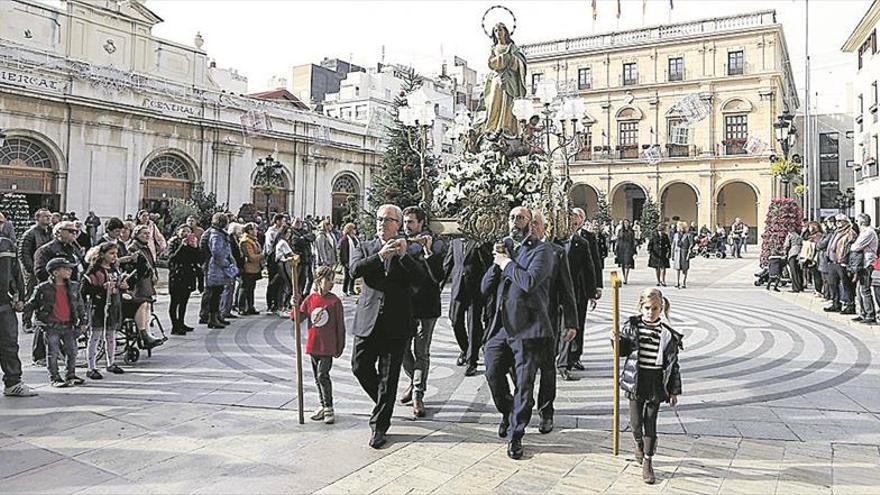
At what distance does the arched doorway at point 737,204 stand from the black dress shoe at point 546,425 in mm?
43721

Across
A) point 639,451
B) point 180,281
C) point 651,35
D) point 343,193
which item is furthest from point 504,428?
point 651,35

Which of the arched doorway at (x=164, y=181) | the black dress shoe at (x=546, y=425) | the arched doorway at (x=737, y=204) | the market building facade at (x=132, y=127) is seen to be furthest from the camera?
the arched doorway at (x=737, y=204)

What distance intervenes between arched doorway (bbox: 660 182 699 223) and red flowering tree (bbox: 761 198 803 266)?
99.8ft

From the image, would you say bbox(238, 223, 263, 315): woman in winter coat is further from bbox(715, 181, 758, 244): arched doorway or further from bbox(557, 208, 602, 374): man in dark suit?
bbox(715, 181, 758, 244): arched doorway

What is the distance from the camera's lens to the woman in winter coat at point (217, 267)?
34.1 feet

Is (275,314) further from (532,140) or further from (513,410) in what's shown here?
(513,410)

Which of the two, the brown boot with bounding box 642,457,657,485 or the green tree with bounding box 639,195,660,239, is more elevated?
the green tree with bounding box 639,195,660,239

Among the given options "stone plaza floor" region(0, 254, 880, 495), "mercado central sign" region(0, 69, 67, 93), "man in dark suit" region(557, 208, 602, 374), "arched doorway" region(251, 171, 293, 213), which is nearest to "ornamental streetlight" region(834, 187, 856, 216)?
"arched doorway" region(251, 171, 293, 213)

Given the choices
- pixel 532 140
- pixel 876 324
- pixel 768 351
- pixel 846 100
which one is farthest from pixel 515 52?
pixel 846 100

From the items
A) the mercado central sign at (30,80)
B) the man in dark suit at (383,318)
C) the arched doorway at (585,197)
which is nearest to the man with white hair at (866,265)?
the man in dark suit at (383,318)

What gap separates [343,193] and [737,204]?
29112mm

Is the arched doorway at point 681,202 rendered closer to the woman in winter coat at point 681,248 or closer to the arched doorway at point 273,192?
the arched doorway at point 273,192

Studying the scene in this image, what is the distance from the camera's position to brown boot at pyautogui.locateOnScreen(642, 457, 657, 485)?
421 cm

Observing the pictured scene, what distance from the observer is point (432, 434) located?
17.1ft
